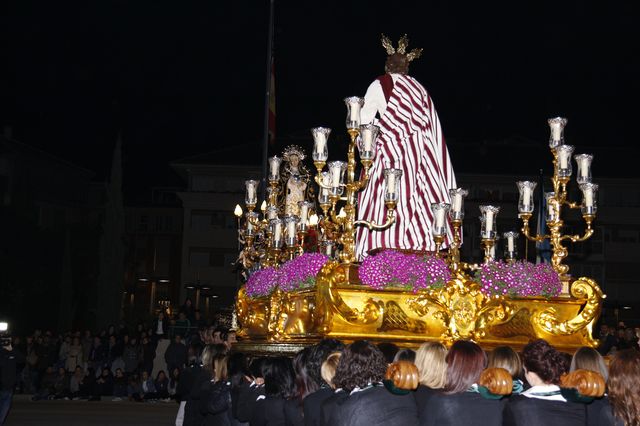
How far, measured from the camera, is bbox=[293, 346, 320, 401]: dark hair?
25.4 ft

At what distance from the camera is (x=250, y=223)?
1695 centimetres

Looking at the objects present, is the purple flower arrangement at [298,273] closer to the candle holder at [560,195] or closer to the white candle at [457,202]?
the white candle at [457,202]

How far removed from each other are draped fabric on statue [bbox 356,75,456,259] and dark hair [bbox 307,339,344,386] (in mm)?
6156

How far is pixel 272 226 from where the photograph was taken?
14.8 meters

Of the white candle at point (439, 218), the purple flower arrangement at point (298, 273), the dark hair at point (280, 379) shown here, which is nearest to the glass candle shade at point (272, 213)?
the purple flower arrangement at point (298, 273)

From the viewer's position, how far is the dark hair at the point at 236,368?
36.1ft

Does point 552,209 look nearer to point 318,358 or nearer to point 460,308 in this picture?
point 460,308

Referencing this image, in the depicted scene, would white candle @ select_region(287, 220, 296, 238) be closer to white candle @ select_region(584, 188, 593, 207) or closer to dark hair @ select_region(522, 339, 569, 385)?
white candle @ select_region(584, 188, 593, 207)

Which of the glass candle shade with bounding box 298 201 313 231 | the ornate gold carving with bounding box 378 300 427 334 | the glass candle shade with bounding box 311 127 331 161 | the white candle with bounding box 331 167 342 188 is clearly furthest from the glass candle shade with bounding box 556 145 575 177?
the glass candle shade with bounding box 298 201 313 231

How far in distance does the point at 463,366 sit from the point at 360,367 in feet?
2.30

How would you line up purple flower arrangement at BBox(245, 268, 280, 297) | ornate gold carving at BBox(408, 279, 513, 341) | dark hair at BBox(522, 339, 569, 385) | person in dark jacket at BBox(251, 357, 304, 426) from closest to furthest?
1. dark hair at BBox(522, 339, 569, 385)
2. person in dark jacket at BBox(251, 357, 304, 426)
3. ornate gold carving at BBox(408, 279, 513, 341)
4. purple flower arrangement at BBox(245, 268, 280, 297)

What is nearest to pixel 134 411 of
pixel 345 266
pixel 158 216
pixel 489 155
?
pixel 345 266

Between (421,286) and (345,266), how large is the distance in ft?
3.06

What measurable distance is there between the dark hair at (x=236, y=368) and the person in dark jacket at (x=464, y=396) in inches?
187
